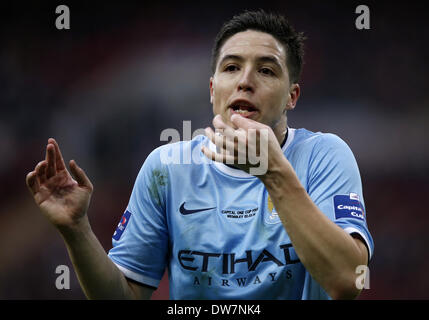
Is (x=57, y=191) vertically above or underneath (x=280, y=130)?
underneath

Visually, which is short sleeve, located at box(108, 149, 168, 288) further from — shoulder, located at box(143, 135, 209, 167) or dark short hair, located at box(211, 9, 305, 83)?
dark short hair, located at box(211, 9, 305, 83)

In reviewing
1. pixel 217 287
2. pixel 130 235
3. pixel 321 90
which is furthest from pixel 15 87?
pixel 217 287

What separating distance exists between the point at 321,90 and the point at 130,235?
444 centimetres

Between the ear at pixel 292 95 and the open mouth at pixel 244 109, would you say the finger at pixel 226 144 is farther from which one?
the ear at pixel 292 95

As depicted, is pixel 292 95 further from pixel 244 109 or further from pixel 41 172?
pixel 41 172

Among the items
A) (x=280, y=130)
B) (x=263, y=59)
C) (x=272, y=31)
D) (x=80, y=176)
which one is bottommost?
(x=80, y=176)

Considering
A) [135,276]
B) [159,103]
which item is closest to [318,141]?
[135,276]

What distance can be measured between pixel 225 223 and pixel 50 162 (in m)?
0.86

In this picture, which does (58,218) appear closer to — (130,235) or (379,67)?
(130,235)

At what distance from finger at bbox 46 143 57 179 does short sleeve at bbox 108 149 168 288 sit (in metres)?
0.57

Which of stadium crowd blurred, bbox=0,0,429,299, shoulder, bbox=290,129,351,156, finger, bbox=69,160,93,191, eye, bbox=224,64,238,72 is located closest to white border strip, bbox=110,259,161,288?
finger, bbox=69,160,93,191

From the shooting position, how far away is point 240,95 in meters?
2.44

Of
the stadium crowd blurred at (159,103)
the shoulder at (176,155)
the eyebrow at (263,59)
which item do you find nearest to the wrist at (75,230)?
the shoulder at (176,155)

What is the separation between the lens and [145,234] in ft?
8.36
